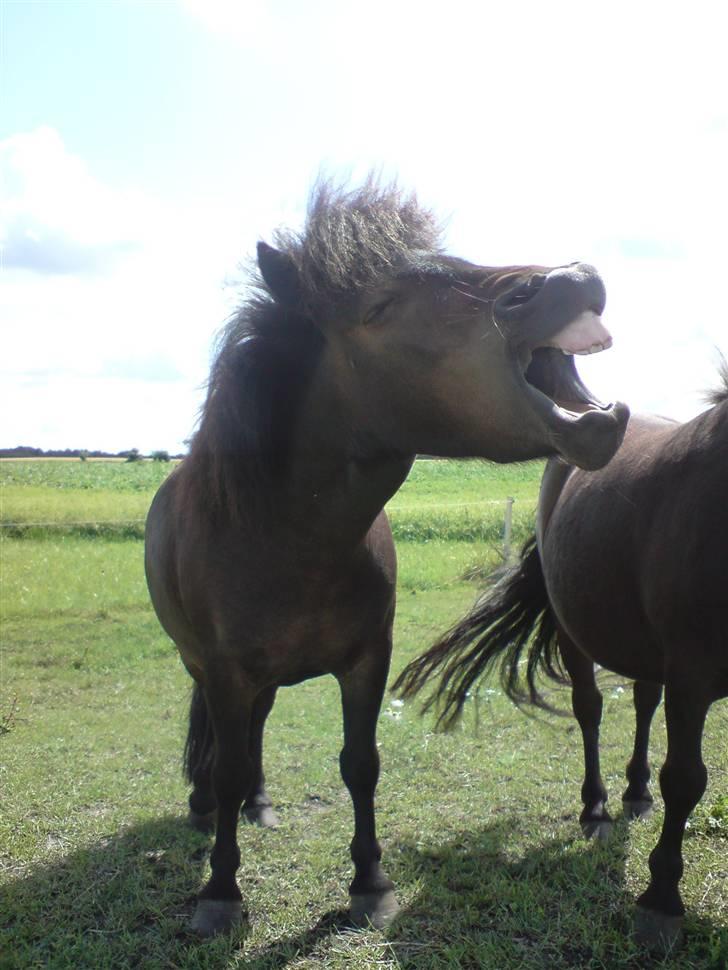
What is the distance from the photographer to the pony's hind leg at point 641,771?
4.22m

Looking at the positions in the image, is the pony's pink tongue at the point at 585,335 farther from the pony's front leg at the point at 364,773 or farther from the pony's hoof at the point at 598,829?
the pony's hoof at the point at 598,829

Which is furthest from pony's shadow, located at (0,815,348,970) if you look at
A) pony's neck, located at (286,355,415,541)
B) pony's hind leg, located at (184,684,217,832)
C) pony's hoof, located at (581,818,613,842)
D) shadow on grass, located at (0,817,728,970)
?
pony's neck, located at (286,355,415,541)

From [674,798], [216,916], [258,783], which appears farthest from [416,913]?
[258,783]

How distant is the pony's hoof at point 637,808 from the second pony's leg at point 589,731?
0.16 meters

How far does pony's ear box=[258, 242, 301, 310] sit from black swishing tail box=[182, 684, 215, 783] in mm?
2400

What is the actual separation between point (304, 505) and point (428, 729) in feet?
11.3

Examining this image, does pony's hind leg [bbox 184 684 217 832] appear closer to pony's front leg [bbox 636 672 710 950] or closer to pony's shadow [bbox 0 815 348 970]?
pony's shadow [bbox 0 815 348 970]

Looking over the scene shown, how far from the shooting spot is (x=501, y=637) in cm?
481

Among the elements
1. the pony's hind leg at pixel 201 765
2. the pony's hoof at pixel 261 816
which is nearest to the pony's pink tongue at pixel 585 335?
the pony's hind leg at pixel 201 765

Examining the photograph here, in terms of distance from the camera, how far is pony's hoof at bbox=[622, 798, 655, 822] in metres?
4.18

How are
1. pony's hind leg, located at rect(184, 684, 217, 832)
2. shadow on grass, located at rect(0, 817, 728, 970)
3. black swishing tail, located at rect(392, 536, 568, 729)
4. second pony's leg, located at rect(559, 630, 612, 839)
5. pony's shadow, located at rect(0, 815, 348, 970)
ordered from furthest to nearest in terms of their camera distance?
black swishing tail, located at rect(392, 536, 568, 729)
pony's hind leg, located at rect(184, 684, 217, 832)
second pony's leg, located at rect(559, 630, 612, 839)
pony's shadow, located at rect(0, 815, 348, 970)
shadow on grass, located at rect(0, 817, 728, 970)

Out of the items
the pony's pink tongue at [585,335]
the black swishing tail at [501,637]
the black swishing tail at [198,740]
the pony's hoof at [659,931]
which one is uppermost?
the pony's pink tongue at [585,335]

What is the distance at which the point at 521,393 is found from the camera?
7.41 ft

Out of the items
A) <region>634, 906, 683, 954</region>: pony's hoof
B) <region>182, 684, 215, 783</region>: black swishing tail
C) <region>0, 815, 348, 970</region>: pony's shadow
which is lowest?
<region>0, 815, 348, 970</region>: pony's shadow
